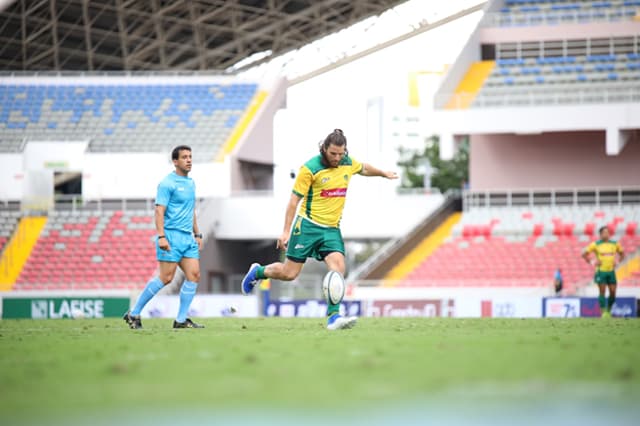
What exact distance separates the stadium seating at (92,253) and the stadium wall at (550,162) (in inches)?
456

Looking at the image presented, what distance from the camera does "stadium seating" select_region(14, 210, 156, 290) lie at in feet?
128

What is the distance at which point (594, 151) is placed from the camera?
4219 centimetres

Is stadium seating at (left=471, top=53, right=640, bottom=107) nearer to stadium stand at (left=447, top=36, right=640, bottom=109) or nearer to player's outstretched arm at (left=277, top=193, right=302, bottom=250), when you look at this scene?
stadium stand at (left=447, top=36, right=640, bottom=109)

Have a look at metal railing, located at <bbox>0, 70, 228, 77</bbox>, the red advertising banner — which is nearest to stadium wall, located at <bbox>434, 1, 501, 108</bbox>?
metal railing, located at <bbox>0, 70, 228, 77</bbox>

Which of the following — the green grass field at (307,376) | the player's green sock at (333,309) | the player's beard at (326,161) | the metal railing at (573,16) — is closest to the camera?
the green grass field at (307,376)

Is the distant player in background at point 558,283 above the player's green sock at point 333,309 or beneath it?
beneath

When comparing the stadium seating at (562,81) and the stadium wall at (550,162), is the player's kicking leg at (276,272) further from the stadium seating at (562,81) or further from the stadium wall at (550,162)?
the stadium wall at (550,162)

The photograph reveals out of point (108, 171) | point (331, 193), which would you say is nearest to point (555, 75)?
point (108, 171)

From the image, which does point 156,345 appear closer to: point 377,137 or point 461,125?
point 461,125

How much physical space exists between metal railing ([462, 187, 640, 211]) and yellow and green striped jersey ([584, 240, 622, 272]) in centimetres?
1717

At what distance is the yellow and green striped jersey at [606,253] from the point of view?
2302 cm

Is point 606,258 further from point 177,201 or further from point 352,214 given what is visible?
point 352,214

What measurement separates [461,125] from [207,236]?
31.9ft

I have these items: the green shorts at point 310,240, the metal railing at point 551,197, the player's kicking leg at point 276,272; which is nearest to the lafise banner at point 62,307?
the metal railing at point 551,197
